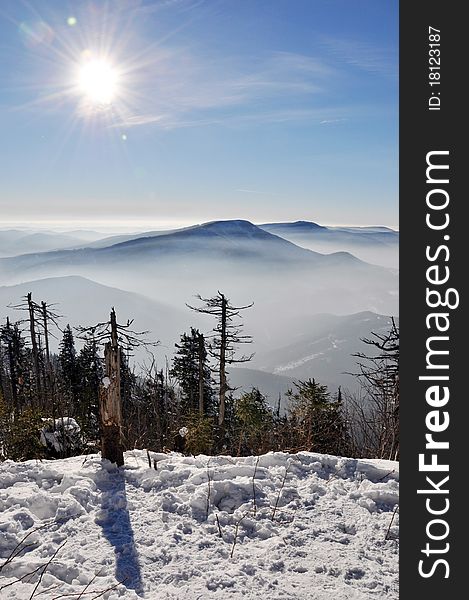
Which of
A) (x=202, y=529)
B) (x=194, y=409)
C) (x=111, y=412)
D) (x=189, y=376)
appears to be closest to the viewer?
(x=202, y=529)

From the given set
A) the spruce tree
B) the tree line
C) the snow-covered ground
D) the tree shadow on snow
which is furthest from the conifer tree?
the tree shadow on snow

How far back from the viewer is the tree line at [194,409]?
10.5 meters

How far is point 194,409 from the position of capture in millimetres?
23672

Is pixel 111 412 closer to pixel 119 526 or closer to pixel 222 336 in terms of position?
pixel 119 526

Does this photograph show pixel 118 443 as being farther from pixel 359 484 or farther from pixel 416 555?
pixel 416 555

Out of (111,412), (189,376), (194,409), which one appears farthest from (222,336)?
(111,412)

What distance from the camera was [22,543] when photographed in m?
5.07

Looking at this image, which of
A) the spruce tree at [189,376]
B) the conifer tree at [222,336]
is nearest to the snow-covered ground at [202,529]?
the conifer tree at [222,336]

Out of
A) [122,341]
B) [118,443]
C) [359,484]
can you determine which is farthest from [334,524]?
[122,341]

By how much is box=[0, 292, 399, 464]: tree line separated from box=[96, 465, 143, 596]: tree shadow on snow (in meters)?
0.60

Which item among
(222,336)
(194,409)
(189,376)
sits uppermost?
(222,336)

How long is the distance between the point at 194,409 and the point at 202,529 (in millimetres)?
18551

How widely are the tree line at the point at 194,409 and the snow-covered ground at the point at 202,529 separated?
1133 millimetres

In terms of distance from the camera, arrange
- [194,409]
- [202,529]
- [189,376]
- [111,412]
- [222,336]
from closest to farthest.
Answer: [202,529], [111,412], [222,336], [194,409], [189,376]
